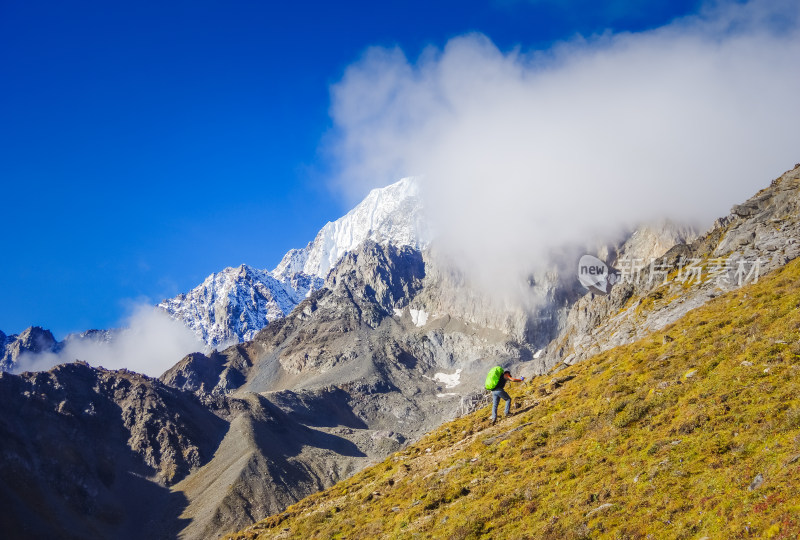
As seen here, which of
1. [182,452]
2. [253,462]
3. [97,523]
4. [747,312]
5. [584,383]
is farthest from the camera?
[182,452]

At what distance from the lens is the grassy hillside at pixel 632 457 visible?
57.3 ft

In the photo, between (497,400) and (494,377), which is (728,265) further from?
(494,377)

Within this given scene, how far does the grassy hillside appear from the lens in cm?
1745

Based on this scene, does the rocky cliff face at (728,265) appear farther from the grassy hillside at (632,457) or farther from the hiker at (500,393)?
the hiker at (500,393)

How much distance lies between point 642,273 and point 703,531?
8869cm

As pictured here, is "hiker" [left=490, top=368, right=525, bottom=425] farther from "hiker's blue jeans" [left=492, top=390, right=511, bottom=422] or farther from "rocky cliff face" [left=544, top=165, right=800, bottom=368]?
"rocky cliff face" [left=544, top=165, right=800, bottom=368]

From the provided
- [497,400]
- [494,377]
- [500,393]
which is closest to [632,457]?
[494,377]

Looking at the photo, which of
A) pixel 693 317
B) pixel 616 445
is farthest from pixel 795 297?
pixel 616 445

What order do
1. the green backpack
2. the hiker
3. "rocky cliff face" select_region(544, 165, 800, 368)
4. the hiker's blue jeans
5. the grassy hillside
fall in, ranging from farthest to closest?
"rocky cliff face" select_region(544, 165, 800, 368) < the hiker's blue jeans < the hiker < the green backpack < the grassy hillside

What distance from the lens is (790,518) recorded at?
1423 cm

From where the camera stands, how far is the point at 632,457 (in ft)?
75.2

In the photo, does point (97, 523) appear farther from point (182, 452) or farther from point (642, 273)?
point (642, 273)

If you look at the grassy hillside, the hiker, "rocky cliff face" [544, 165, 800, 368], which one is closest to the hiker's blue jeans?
the hiker

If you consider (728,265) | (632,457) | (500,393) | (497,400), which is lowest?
(728,265)
